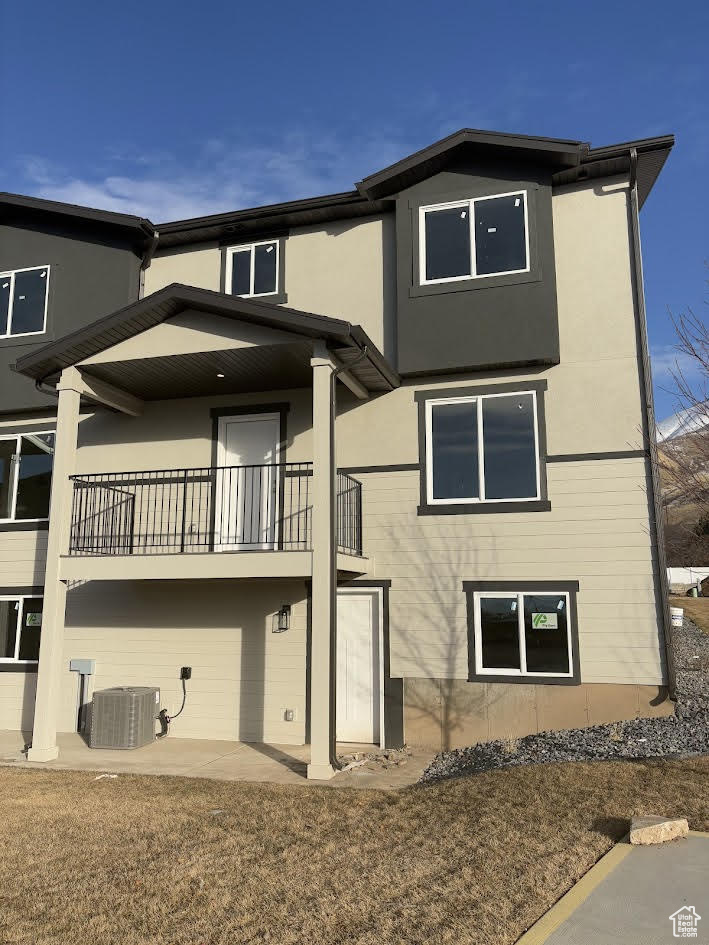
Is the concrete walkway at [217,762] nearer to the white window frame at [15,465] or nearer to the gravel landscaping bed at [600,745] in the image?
the gravel landscaping bed at [600,745]

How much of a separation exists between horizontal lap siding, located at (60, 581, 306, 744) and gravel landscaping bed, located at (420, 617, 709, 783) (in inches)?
111

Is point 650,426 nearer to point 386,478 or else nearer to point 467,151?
point 386,478

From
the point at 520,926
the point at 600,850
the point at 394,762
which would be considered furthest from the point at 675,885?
the point at 394,762

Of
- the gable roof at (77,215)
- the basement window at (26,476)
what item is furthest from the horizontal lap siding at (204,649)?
the gable roof at (77,215)

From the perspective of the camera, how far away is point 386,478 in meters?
11.6

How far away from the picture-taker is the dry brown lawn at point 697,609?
21.6 meters

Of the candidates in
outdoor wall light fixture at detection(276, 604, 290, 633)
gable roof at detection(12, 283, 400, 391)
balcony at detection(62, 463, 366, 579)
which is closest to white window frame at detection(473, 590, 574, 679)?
balcony at detection(62, 463, 366, 579)

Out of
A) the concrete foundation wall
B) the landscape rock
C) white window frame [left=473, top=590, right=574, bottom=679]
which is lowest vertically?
the landscape rock

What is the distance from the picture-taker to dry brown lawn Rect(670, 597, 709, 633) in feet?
70.8

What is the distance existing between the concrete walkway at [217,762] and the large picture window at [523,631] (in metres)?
1.70

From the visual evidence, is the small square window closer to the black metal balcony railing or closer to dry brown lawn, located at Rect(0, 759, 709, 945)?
the black metal balcony railing

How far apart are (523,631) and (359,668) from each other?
2.63 meters

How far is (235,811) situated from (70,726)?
620 cm

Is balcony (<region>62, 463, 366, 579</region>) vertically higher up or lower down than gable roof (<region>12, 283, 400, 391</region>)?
lower down
